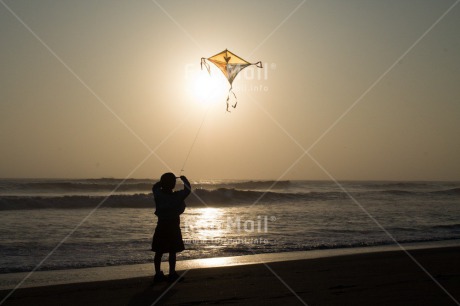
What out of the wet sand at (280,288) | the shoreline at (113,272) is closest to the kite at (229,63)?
the shoreline at (113,272)

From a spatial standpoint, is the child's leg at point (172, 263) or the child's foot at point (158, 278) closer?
the child's foot at point (158, 278)

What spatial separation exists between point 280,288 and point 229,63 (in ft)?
17.7

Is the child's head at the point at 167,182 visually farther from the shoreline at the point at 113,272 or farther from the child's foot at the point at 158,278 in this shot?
the shoreline at the point at 113,272

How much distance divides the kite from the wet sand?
3827 mm

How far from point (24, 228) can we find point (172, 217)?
9.70 metres

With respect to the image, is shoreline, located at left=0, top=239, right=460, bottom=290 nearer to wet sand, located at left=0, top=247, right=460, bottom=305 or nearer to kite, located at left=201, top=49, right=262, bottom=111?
wet sand, located at left=0, top=247, right=460, bottom=305

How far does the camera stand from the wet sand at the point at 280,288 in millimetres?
5926

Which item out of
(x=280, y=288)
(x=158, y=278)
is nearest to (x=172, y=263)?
(x=158, y=278)

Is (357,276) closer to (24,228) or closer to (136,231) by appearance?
(136,231)

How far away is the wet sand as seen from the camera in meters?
5.93

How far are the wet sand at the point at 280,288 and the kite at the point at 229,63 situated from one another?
383 cm

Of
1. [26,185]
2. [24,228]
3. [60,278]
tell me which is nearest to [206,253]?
[60,278]

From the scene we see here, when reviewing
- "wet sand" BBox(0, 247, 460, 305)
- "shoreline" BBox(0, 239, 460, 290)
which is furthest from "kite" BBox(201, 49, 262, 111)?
"wet sand" BBox(0, 247, 460, 305)

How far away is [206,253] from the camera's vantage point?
10.7 metres
